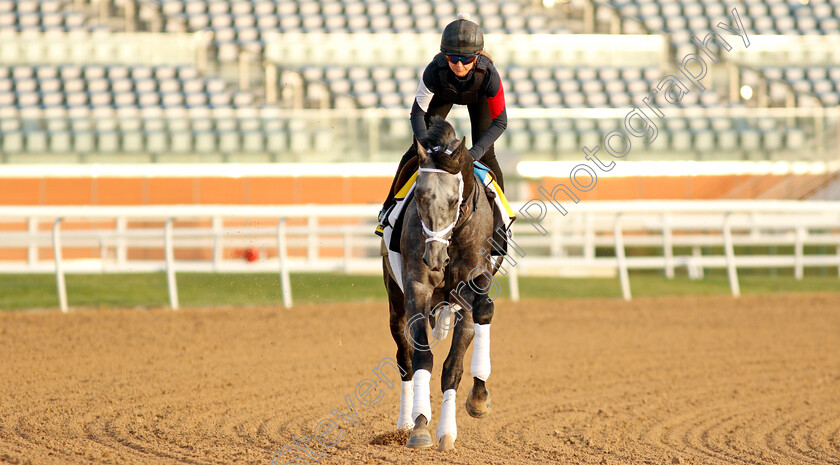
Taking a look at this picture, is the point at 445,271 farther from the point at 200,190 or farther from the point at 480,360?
the point at 200,190

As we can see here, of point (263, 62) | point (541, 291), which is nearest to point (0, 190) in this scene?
point (263, 62)

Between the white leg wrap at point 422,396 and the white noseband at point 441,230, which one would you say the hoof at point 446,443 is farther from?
the white noseband at point 441,230

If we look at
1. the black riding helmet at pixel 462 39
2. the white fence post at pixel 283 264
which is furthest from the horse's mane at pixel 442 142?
→ the white fence post at pixel 283 264

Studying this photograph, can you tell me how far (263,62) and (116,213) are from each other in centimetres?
965

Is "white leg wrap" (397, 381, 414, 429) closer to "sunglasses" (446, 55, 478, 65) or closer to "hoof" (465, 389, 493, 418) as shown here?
"hoof" (465, 389, 493, 418)

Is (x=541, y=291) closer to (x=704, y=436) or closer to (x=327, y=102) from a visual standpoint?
(x=327, y=102)

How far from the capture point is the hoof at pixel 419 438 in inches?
190

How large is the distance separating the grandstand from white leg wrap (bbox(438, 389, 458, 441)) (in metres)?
12.9

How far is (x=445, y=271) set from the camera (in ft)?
16.6

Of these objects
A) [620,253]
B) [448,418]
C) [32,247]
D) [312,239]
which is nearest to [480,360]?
[448,418]

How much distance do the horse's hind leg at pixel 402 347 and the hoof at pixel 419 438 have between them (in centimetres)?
43

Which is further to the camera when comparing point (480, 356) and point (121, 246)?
point (121, 246)

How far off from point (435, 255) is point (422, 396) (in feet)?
2.55

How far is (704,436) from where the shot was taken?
537cm
